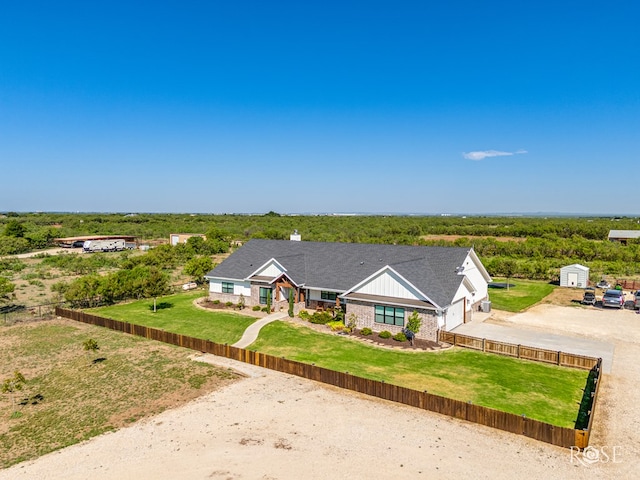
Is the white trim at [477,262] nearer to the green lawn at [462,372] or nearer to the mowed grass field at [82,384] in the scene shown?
the green lawn at [462,372]

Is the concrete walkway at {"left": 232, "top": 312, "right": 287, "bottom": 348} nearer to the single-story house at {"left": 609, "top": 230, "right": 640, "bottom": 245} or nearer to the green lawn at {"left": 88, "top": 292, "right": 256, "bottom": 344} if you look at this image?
the green lawn at {"left": 88, "top": 292, "right": 256, "bottom": 344}

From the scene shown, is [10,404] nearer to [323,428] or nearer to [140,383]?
[140,383]

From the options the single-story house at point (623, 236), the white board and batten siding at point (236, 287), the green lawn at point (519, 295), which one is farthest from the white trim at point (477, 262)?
the single-story house at point (623, 236)

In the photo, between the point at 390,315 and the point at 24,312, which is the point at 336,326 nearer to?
the point at 390,315

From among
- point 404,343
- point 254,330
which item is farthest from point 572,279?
point 254,330

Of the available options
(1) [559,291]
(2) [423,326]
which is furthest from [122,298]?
(1) [559,291]

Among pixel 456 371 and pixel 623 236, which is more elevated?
pixel 623 236
